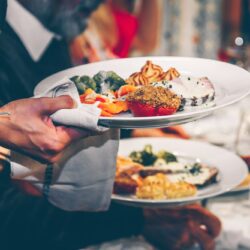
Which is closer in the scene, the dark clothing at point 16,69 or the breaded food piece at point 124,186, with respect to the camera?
the breaded food piece at point 124,186

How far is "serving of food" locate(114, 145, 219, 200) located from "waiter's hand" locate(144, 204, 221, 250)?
0.05 m

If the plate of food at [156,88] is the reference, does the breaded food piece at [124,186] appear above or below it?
below

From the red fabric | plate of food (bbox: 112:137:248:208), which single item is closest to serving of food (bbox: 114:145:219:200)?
plate of food (bbox: 112:137:248:208)

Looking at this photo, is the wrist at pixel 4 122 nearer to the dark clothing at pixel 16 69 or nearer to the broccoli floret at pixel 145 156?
the dark clothing at pixel 16 69

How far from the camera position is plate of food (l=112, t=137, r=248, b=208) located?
0.74m

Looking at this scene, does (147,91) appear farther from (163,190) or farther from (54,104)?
(163,190)

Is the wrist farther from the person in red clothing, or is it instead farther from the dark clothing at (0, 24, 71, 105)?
the person in red clothing

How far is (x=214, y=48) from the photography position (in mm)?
2332

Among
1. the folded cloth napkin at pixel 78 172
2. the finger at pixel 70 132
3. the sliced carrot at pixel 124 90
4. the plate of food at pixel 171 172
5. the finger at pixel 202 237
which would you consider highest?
the sliced carrot at pixel 124 90

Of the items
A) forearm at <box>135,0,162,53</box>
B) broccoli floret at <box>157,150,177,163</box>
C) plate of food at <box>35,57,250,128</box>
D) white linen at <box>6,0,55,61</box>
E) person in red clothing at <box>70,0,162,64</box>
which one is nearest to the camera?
plate of food at <box>35,57,250,128</box>

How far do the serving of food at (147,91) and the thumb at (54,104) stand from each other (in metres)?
0.03

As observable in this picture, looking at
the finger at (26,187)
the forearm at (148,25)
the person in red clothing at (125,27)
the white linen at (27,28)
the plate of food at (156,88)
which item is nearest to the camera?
the plate of food at (156,88)

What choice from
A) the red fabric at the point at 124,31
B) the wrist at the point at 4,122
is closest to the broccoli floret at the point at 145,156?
the wrist at the point at 4,122

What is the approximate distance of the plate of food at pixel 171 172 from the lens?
740 mm
